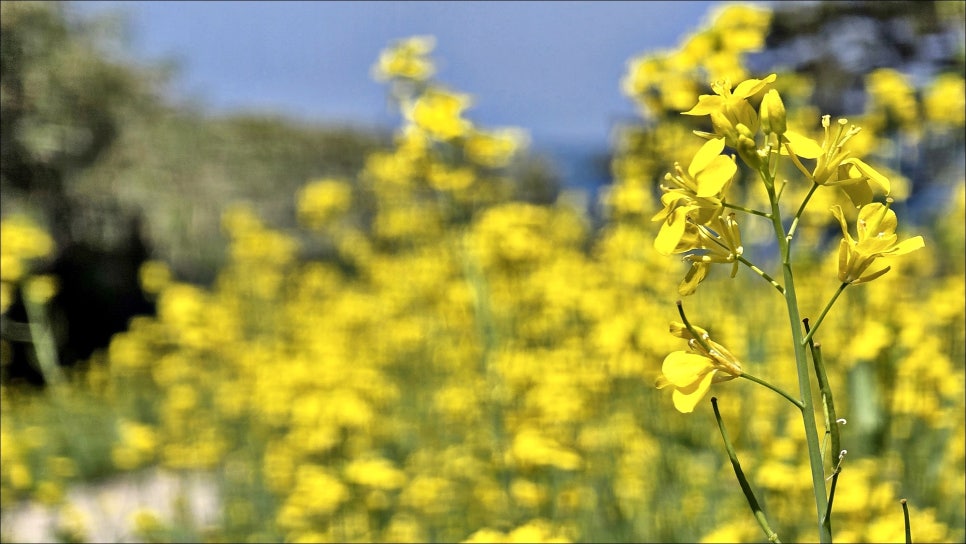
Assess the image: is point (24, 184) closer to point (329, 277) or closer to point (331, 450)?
point (329, 277)

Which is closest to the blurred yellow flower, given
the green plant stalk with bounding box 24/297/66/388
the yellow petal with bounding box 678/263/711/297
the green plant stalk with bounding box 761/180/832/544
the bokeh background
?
the bokeh background

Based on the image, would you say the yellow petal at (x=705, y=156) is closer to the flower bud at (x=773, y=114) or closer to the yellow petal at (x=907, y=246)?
the flower bud at (x=773, y=114)

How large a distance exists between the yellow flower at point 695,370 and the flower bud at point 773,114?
9.0 inches

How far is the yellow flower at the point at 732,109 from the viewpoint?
975mm

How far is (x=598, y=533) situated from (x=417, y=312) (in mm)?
3395

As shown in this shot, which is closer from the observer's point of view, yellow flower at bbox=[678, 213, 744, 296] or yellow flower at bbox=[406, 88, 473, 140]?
yellow flower at bbox=[678, 213, 744, 296]

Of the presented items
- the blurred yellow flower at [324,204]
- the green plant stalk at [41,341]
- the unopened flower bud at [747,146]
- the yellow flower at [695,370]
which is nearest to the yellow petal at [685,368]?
the yellow flower at [695,370]

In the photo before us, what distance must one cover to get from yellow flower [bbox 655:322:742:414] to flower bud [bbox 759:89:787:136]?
23cm

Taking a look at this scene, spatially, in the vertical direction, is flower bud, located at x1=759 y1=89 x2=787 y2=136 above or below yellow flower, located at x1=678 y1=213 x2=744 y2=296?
above

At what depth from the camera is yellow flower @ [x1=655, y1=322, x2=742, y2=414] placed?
1020 millimetres

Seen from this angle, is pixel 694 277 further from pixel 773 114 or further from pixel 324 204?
pixel 324 204

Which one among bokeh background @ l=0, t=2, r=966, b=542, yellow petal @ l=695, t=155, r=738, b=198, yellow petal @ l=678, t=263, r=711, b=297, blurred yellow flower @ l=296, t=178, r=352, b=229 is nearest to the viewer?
yellow petal @ l=695, t=155, r=738, b=198

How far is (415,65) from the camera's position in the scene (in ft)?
10.6

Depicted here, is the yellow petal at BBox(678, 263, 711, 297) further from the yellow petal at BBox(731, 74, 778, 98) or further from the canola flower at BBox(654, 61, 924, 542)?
the yellow petal at BBox(731, 74, 778, 98)
